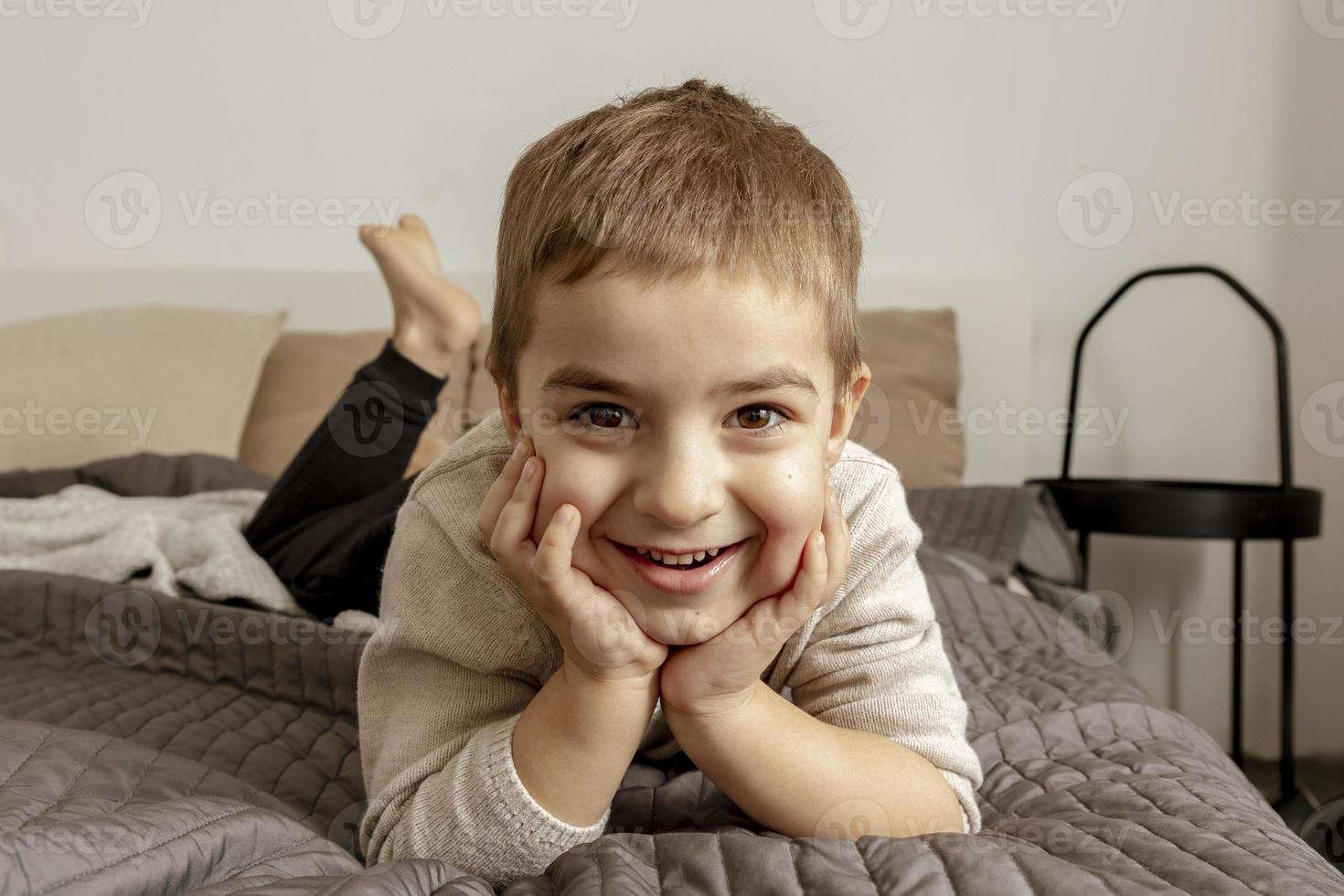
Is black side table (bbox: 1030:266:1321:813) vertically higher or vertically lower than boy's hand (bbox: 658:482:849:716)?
lower

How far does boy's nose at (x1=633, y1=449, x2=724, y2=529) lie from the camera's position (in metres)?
0.59

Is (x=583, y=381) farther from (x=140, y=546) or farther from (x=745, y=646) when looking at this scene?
(x=140, y=546)

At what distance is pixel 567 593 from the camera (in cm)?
63

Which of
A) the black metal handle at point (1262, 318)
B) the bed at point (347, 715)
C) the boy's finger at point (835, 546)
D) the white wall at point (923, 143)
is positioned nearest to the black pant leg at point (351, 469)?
the bed at point (347, 715)

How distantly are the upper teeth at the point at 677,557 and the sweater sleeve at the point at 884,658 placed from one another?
17 cm

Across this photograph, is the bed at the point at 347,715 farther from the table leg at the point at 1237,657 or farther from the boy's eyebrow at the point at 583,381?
the table leg at the point at 1237,657

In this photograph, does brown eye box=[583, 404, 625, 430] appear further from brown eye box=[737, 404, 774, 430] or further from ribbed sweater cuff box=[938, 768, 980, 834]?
ribbed sweater cuff box=[938, 768, 980, 834]

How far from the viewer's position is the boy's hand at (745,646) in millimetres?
657

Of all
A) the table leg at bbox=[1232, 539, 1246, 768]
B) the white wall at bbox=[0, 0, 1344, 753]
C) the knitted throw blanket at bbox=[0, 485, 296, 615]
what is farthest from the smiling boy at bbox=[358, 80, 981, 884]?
the white wall at bbox=[0, 0, 1344, 753]

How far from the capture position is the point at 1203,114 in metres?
2.27

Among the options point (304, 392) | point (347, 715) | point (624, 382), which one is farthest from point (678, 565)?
point (304, 392)

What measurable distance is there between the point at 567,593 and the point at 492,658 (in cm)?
15

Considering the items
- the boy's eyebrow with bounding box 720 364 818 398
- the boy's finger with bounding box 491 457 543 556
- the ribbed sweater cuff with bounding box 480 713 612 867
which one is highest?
the boy's eyebrow with bounding box 720 364 818 398

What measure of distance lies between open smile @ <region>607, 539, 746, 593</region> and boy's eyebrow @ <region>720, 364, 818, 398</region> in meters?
0.10
